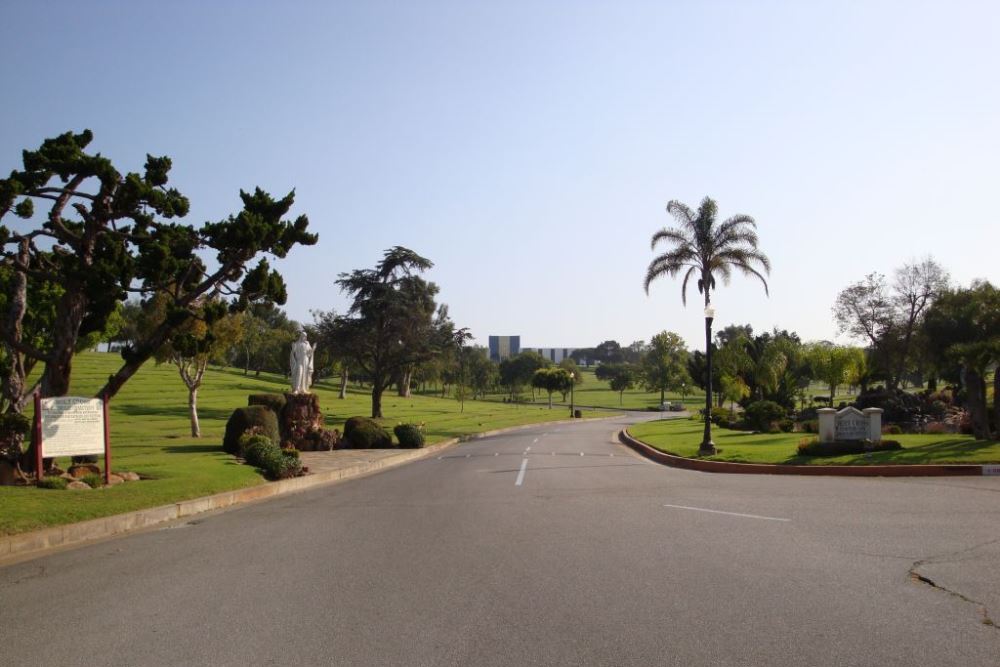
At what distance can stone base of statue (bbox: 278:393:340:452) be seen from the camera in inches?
1131

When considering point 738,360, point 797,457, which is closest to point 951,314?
point 797,457

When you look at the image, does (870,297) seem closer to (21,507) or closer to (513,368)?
(21,507)

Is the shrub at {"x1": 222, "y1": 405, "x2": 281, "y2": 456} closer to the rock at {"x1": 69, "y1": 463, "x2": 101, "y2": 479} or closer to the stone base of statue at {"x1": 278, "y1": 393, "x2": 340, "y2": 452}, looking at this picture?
the stone base of statue at {"x1": 278, "y1": 393, "x2": 340, "y2": 452}

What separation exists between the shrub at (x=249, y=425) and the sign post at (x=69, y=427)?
9.83m

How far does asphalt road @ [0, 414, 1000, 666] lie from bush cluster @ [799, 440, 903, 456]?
7.48 metres

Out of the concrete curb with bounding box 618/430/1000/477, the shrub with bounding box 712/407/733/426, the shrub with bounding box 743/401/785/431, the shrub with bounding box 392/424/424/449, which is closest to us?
the concrete curb with bounding box 618/430/1000/477

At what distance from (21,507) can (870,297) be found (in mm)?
61604

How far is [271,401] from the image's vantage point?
28.0 m

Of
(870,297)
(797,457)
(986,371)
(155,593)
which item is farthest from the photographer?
(870,297)

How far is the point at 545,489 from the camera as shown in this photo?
631 inches

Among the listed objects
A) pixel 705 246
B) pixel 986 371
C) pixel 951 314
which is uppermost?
pixel 705 246

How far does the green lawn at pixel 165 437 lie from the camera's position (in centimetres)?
1194

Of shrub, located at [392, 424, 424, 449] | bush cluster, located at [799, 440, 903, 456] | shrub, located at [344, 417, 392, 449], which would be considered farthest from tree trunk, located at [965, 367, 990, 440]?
shrub, located at [344, 417, 392, 449]

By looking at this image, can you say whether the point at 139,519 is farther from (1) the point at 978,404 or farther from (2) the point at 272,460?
(1) the point at 978,404
